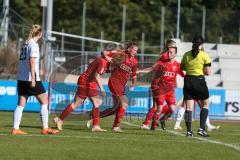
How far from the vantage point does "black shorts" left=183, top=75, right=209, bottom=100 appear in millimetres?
15523

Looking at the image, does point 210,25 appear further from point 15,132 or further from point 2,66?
point 15,132

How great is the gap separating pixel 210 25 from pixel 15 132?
32.9m

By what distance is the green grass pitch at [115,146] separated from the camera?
38.2ft

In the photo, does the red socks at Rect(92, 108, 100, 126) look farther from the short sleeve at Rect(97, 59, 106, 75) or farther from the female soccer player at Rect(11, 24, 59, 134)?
the female soccer player at Rect(11, 24, 59, 134)

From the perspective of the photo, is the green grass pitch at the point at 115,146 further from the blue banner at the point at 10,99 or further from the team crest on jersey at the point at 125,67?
the blue banner at the point at 10,99

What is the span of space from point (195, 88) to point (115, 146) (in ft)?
9.91

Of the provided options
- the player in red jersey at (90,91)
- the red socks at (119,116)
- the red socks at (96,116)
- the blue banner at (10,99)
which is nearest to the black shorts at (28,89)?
the player in red jersey at (90,91)

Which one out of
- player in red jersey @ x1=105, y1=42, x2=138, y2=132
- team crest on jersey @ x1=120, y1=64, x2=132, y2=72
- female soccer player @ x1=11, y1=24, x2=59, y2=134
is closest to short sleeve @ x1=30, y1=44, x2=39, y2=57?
female soccer player @ x1=11, y1=24, x2=59, y2=134

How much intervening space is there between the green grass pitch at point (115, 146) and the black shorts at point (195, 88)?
766 millimetres

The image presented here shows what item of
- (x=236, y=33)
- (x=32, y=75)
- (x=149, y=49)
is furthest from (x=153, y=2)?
(x=32, y=75)

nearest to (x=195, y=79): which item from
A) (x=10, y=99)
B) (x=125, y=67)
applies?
(x=125, y=67)

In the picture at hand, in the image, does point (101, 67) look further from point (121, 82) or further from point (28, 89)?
point (28, 89)

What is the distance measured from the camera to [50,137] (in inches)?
565

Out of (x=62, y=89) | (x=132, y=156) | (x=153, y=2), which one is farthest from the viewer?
(x=153, y=2)
